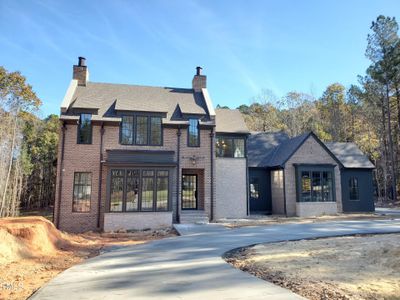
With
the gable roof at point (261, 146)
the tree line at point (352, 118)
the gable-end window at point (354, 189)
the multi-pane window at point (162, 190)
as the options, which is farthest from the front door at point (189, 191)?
the tree line at point (352, 118)

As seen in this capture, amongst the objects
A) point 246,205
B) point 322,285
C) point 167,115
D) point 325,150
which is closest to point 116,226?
point 167,115

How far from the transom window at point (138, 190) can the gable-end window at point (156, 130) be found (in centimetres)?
211

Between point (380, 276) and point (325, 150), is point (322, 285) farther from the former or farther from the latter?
point (325, 150)

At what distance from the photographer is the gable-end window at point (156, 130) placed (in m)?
19.3

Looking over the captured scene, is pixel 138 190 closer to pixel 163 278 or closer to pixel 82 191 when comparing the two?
pixel 82 191

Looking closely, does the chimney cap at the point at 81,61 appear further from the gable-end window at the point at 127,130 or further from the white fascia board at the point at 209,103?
the white fascia board at the point at 209,103

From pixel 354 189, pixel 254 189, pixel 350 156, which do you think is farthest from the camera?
pixel 350 156

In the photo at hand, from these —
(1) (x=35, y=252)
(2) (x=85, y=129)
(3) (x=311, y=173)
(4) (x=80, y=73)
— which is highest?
(4) (x=80, y=73)

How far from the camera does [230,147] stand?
21750 mm

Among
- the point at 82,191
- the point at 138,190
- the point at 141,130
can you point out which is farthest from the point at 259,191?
the point at 82,191

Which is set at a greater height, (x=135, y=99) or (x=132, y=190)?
(x=135, y=99)

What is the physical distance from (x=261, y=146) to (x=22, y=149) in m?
25.5

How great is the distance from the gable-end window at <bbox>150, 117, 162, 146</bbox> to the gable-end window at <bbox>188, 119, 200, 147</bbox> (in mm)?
1858

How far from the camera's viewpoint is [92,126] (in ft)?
60.8
